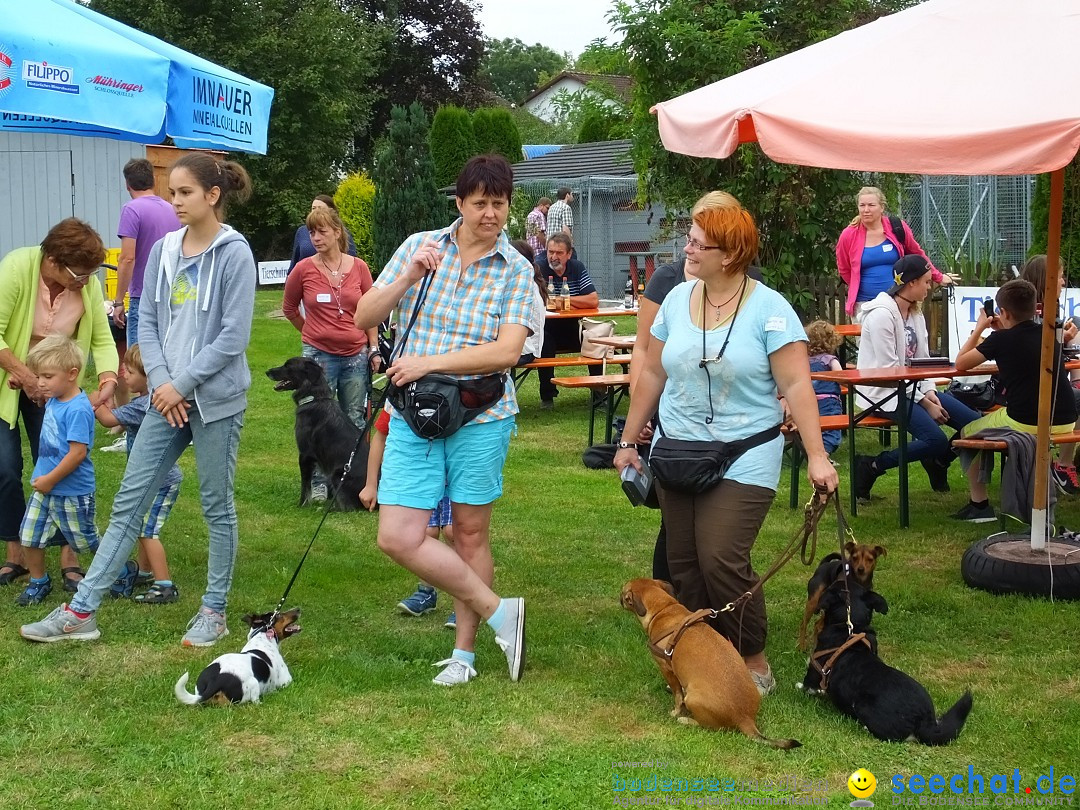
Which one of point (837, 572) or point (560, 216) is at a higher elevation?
point (560, 216)

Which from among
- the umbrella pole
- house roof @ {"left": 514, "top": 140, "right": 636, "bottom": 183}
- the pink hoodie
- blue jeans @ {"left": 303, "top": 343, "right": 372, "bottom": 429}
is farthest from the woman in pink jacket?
house roof @ {"left": 514, "top": 140, "right": 636, "bottom": 183}

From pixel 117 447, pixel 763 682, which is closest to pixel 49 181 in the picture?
pixel 117 447

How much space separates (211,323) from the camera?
4848 millimetres

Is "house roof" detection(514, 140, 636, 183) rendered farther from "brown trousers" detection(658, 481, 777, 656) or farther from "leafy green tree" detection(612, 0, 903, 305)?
"brown trousers" detection(658, 481, 777, 656)

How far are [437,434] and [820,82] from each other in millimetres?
2131

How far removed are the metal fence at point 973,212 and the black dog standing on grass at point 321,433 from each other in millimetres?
10091

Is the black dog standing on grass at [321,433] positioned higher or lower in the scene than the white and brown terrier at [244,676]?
higher

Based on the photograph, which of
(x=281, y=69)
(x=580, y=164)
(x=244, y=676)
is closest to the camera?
(x=244, y=676)

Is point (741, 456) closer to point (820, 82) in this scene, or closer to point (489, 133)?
point (820, 82)

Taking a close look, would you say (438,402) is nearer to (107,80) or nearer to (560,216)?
(107,80)

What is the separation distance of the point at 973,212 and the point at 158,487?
553 inches

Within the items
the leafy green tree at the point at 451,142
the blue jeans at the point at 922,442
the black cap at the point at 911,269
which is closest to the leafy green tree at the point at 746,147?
the black cap at the point at 911,269

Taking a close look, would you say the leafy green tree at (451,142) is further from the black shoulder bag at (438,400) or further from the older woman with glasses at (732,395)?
the older woman with glasses at (732,395)

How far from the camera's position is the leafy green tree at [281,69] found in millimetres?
33156
